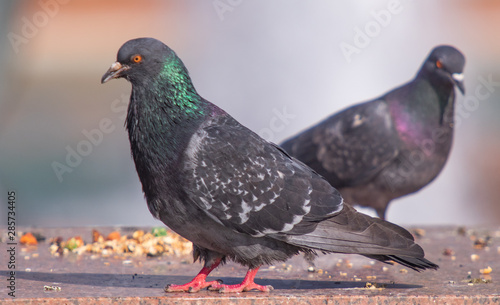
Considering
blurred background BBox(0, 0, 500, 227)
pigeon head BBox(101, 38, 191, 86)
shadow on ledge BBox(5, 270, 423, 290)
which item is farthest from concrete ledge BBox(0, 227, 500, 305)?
blurred background BBox(0, 0, 500, 227)

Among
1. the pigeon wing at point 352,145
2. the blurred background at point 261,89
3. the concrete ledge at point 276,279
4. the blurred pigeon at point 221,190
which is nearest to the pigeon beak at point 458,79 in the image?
the pigeon wing at point 352,145

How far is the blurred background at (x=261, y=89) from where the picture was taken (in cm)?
1243

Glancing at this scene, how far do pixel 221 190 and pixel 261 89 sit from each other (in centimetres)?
772

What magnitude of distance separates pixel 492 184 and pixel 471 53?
7.83 metres

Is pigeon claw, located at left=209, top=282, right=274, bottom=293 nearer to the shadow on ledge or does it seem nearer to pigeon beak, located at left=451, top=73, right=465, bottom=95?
the shadow on ledge

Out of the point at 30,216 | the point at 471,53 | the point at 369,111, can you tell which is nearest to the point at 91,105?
the point at 30,216

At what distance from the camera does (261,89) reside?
41.3 ft

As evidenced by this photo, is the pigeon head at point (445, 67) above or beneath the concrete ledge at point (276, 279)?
above

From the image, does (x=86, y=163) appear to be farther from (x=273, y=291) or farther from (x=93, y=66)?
(x=273, y=291)

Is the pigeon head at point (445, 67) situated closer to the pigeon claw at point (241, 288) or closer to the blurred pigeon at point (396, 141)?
the blurred pigeon at point (396, 141)

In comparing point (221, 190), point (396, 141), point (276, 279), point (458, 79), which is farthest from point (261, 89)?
point (221, 190)

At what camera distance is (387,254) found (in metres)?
5.08

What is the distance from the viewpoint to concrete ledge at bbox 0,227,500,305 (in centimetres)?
474

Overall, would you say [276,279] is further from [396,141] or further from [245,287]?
[396,141]
